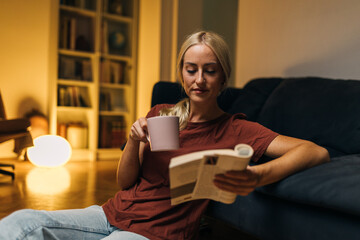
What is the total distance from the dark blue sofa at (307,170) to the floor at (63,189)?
53cm

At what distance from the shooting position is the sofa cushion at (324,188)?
870 mm

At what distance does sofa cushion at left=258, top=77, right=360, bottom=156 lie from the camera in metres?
1.53

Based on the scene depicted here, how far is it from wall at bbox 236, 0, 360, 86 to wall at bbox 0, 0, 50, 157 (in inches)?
95.7

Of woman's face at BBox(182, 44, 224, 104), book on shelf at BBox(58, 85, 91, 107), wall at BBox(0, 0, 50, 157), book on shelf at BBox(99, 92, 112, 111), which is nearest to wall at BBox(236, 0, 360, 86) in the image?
woman's face at BBox(182, 44, 224, 104)

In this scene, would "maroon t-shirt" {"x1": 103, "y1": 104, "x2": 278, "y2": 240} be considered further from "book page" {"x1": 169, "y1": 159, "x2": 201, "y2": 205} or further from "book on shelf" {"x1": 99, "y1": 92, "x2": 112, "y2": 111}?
"book on shelf" {"x1": 99, "y1": 92, "x2": 112, "y2": 111}

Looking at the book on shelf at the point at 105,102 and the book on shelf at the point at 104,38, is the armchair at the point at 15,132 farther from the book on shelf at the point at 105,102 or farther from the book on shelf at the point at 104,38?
the book on shelf at the point at 104,38

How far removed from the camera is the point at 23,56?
3869mm

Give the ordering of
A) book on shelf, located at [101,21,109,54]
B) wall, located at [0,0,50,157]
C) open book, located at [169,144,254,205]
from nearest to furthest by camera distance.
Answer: open book, located at [169,144,254,205]
wall, located at [0,0,50,157]
book on shelf, located at [101,21,109,54]

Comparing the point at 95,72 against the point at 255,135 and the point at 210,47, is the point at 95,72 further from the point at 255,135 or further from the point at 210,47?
the point at 255,135

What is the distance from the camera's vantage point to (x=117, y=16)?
13.6 ft

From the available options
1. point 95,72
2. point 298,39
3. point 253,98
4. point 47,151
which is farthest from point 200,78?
point 95,72

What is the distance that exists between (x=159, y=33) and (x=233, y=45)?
158 cm

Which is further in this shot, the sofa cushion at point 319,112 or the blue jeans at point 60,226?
the sofa cushion at point 319,112

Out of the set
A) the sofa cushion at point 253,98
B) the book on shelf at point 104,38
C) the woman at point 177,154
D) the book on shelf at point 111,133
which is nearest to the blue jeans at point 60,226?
the woman at point 177,154
